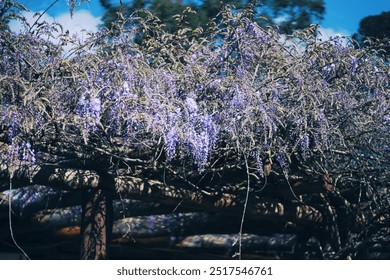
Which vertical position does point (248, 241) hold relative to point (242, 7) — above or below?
below

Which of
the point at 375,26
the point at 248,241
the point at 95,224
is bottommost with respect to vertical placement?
the point at 95,224

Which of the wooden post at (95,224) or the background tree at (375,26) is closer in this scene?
the wooden post at (95,224)

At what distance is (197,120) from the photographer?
493 centimetres

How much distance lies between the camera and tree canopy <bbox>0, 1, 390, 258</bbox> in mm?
4754

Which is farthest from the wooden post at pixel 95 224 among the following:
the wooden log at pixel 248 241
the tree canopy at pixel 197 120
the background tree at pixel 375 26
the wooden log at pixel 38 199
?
the background tree at pixel 375 26

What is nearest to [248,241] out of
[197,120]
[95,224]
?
[95,224]

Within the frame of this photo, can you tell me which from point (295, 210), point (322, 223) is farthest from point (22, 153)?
point (322, 223)

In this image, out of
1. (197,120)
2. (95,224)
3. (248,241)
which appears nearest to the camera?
(197,120)

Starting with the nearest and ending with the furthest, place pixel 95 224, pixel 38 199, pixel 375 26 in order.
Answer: pixel 95 224
pixel 38 199
pixel 375 26

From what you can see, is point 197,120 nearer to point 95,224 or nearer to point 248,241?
point 95,224

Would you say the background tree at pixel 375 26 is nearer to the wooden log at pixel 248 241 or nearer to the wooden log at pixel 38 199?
the wooden log at pixel 248 241

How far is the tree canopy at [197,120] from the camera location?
475cm

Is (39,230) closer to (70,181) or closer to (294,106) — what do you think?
(70,181)

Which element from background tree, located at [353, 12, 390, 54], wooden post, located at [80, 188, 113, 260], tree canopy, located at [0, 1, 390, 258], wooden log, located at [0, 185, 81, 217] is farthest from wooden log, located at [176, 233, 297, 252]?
background tree, located at [353, 12, 390, 54]
